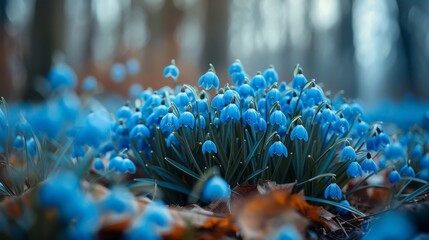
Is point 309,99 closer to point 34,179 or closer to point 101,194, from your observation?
point 101,194

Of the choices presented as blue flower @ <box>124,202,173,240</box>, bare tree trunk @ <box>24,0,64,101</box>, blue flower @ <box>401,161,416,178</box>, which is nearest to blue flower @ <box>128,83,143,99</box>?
blue flower @ <box>401,161,416,178</box>

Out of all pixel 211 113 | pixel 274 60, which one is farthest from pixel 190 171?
pixel 274 60

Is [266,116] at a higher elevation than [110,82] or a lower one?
higher

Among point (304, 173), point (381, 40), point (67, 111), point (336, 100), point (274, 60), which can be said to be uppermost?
point (67, 111)

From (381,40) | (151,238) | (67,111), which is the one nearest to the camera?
(151,238)

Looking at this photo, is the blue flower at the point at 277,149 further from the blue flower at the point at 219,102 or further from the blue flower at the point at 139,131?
the blue flower at the point at 139,131

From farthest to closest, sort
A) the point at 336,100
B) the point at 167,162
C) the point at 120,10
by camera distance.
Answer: the point at 120,10 < the point at 336,100 < the point at 167,162

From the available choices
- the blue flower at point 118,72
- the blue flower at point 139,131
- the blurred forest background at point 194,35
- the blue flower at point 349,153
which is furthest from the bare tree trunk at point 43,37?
the blue flower at point 349,153

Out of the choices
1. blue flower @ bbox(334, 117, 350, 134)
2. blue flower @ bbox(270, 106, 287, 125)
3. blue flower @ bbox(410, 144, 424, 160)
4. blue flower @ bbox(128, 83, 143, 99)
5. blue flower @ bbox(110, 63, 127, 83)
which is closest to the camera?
blue flower @ bbox(270, 106, 287, 125)

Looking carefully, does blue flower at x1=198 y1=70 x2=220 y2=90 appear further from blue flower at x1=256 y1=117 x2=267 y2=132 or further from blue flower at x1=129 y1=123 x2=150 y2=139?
blue flower at x1=129 y1=123 x2=150 y2=139
